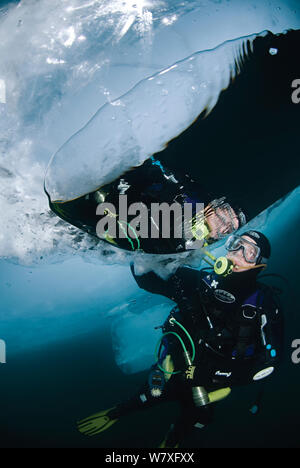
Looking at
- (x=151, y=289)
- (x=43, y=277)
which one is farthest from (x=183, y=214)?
(x=43, y=277)

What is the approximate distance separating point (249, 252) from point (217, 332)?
183cm

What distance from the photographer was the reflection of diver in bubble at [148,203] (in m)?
A: 3.21

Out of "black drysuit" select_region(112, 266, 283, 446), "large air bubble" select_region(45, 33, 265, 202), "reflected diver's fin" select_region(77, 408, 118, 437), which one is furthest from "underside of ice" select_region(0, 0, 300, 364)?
"reflected diver's fin" select_region(77, 408, 118, 437)

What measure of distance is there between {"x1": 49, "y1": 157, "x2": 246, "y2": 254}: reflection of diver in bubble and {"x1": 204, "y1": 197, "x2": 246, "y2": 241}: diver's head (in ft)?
0.08

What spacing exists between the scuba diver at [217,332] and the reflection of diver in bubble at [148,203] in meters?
1.03

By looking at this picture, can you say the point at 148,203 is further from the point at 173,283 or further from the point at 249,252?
the point at 249,252

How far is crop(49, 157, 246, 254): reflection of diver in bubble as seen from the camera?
3.21 m

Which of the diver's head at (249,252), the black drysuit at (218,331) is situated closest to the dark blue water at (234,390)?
the diver's head at (249,252)

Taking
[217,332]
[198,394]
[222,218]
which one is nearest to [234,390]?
[198,394]

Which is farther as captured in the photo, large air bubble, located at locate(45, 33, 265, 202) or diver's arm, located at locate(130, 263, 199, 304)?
diver's arm, located at locate(130, 263, 199, 304)

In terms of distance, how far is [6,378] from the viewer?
115ft

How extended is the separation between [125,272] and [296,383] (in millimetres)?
16241

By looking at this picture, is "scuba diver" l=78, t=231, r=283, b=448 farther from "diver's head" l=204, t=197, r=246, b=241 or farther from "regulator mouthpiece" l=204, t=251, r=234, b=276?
"diver's head" l=204, t=197, r=246, b=241
